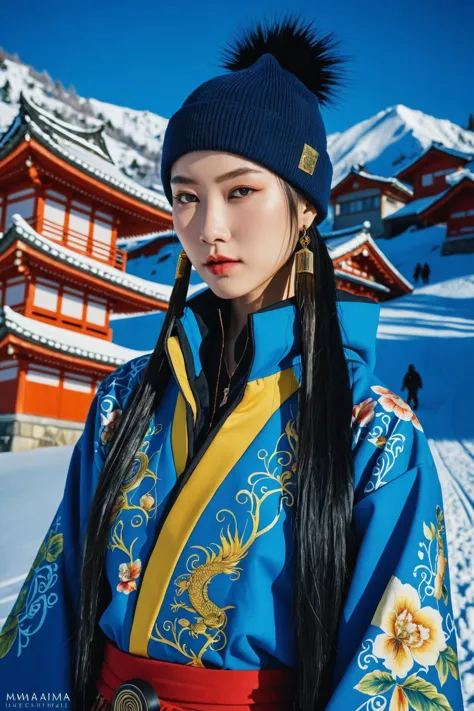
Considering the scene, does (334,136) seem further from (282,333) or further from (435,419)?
(282,333)

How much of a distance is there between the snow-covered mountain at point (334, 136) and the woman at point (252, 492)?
68.8m

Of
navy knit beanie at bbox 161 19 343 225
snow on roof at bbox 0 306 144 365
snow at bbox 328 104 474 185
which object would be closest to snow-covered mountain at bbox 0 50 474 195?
snow at bbox 328 104 474 185

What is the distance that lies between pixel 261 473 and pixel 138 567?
0.41m

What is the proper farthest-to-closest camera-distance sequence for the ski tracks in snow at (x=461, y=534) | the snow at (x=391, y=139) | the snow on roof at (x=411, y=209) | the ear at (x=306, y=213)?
the snow at (x=391, y=139), the snow on roof at (x=411, y=209), the ski tracks in snow at (x=461, y=534), the ear at (x=306, y=213)

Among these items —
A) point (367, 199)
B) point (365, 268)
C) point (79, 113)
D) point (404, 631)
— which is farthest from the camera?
point (79, 113)

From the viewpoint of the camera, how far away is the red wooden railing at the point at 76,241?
14680 millimetres

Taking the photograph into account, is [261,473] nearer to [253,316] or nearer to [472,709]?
[253,316]

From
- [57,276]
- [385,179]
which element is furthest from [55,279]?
[385,179]

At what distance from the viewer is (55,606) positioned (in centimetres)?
178

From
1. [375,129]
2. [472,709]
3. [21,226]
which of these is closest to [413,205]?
[21,226]

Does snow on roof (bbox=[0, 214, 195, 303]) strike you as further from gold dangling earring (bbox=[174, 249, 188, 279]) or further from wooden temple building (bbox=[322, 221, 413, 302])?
wooden temple building (bbox=[322, 221, 413, 302])

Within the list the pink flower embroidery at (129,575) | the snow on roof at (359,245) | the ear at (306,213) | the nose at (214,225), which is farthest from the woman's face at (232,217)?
the snow on roof at (359,245)

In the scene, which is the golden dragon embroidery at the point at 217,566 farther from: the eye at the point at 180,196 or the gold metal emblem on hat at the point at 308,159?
the gold metal emblem on hat at the point at 308,159

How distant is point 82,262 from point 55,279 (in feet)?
3.49
